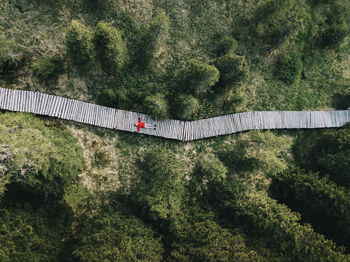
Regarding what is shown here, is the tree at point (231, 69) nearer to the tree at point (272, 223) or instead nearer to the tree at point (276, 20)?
the tree at point (276, 20)

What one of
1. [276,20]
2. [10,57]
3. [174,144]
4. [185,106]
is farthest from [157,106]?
[276,20]

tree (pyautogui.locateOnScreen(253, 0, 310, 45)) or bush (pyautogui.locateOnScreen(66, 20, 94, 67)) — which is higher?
tree (pyautogui.locateOnScreen(253, 0, 310, 45))

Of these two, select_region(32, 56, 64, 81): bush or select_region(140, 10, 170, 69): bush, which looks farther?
select_region(140, 10, 170, 69): bush

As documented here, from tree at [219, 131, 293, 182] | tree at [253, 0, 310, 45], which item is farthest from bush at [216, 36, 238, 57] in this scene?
tree at [219, 131, 293, 182]

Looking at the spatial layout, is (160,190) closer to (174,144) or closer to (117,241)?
(117,241)

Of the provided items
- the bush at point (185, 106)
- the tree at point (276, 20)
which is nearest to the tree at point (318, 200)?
the bush at point (185, 106)

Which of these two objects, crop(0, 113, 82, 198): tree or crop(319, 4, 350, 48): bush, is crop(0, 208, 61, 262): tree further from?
crop(319, 4, 350, 48): bush

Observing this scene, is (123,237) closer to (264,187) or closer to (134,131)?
(134,131)
